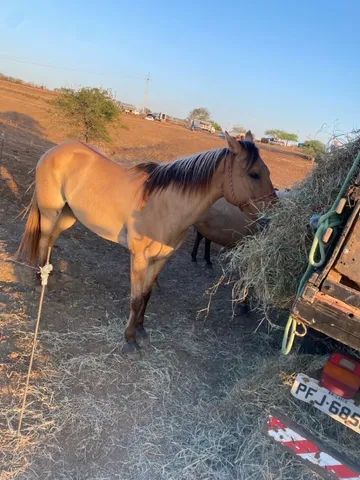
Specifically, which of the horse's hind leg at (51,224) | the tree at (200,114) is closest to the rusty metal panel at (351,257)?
the horse's hind leg at (51,224)

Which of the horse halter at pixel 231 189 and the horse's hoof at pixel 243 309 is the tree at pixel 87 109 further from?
the horse halter at pixel 231 189

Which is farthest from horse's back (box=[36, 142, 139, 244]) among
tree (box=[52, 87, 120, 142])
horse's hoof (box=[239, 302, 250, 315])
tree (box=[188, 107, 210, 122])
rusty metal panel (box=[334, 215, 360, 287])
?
tree (box=[188, 107, 210, 122])

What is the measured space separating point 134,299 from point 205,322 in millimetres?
1144

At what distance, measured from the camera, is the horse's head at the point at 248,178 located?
329 cm

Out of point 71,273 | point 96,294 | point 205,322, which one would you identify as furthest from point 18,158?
point 205,322

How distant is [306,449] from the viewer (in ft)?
7.09

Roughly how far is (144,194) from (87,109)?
10718 mm

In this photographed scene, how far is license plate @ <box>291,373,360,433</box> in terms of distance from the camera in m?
2.32

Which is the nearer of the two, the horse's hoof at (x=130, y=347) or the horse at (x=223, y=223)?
the horse's hoof at (x=130, y=347)

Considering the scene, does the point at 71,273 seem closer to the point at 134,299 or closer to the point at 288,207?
the point at 134,299

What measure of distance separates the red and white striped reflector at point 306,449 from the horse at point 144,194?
155cm

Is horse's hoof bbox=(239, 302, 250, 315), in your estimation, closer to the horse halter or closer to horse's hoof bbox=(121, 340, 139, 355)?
horse's hoof bbox=(121, 340, 139, 355)

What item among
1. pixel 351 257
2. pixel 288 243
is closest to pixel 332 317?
pixel 351 257

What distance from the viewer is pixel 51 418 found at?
284 cm
